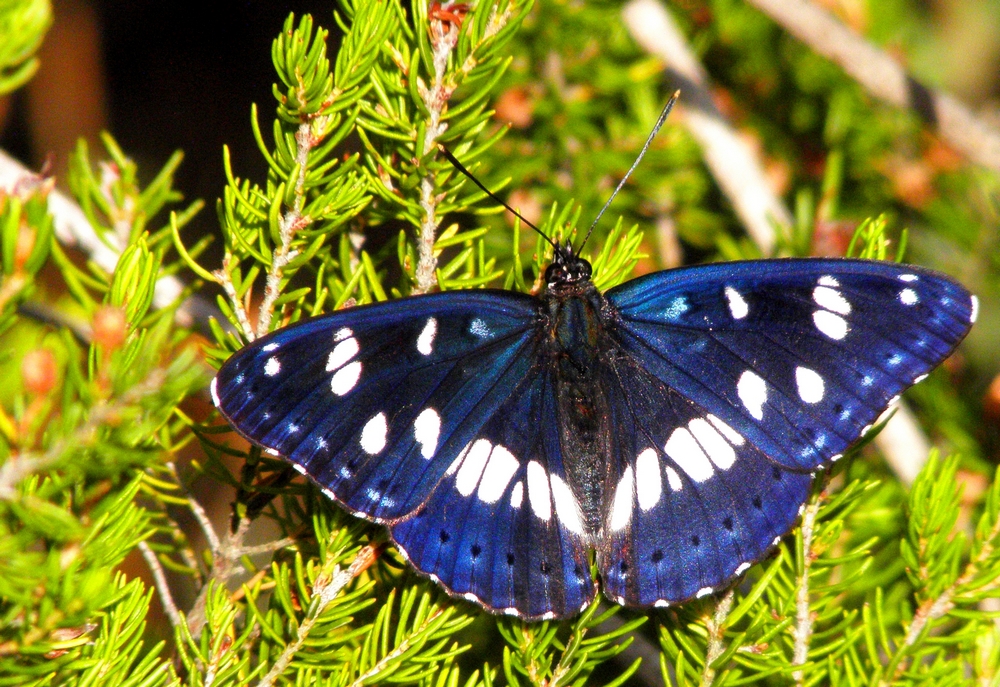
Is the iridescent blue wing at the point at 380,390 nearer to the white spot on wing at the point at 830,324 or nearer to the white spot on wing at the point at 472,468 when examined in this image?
the white spot on wing at the point at 472,468

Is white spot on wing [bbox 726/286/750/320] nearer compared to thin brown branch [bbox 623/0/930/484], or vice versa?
white spot on wing [bbox 726/286/750/320]

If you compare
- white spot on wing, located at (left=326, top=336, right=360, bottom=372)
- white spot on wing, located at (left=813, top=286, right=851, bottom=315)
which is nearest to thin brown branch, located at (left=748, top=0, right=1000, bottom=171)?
white spot on wing, located at (left=813, top=286, right=851, bottom=315)

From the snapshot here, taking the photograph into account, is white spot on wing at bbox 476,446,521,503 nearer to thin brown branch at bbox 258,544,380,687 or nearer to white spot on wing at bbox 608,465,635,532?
white spot on wing at bbox 608,465,635,532

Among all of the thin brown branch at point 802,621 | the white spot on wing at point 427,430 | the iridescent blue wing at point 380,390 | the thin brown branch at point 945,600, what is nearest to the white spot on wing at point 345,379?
the iridescent blue wing at point 380,390

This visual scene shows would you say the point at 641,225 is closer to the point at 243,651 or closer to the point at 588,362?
the point at 588,362

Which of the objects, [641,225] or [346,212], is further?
[641,225]

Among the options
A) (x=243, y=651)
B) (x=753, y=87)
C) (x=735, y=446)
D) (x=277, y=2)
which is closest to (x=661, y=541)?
(x=735, y=446)

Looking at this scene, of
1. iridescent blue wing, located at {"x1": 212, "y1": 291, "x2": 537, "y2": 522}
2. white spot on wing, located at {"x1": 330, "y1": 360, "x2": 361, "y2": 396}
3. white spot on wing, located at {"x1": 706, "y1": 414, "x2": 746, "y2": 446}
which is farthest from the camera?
white spot on wing, located at {"x1": 706, "y1": 414, "x2": 746, "y2": 446}

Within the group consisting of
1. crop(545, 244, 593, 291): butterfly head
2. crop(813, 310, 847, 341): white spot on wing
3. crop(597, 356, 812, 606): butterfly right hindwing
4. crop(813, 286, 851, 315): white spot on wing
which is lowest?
crop(597, 356, 812, 606): butterfly right hindwing
